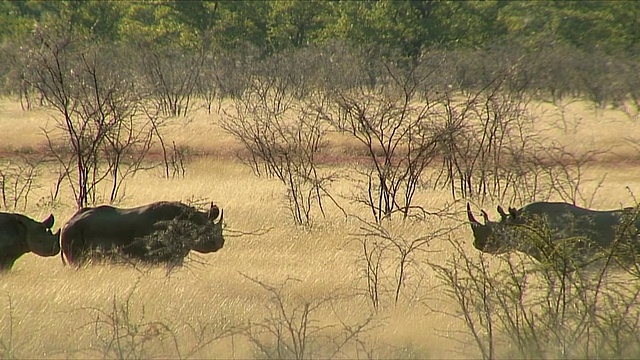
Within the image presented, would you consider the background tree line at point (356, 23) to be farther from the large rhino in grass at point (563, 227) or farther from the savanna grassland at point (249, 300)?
the large rhino in grass at point (563, 227)

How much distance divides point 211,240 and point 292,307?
1.50 metres

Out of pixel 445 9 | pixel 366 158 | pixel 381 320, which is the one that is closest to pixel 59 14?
pixel 445 9

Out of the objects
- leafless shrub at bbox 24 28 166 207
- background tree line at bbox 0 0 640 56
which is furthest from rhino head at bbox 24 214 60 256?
background tree line at bbox 0 0 640 56

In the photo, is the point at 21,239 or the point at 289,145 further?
the point at 289,145

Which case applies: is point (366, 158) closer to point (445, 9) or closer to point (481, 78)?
point (481, 78)

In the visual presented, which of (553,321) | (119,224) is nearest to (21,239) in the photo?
(119,224)

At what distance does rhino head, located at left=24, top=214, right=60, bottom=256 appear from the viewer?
8.03 meters

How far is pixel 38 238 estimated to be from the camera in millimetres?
8047

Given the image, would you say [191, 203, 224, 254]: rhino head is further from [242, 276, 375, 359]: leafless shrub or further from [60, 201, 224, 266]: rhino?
[242, 276, 375, 359]: leafless shrub

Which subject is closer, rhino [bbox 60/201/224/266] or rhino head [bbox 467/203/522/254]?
rhino head [bbox 467/203/522/254]

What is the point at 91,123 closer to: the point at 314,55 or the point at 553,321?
the point at 553,321

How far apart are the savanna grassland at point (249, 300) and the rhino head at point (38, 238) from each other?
0.18 metres

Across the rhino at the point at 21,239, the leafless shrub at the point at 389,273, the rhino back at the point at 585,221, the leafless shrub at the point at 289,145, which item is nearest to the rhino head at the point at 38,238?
the rhino at the point at 21,239

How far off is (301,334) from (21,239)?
294 centimetres
